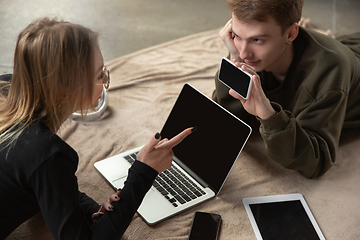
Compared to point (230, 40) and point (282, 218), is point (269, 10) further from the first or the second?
point (282, 218)

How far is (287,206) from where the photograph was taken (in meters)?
1.24

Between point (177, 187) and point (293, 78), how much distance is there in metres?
0.62

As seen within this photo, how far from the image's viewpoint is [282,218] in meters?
1.18

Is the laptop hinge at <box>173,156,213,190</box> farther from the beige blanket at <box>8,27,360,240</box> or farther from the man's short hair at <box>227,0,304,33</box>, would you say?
the man's short hair at <box>227,0,304,33</box>

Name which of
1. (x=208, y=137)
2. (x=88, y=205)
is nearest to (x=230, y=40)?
(x=208, y=137)

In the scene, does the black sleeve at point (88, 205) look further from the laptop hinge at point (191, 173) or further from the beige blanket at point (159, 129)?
the laptop hinge at point (191, 173)

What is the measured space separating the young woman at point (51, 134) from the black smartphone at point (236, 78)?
432 mm

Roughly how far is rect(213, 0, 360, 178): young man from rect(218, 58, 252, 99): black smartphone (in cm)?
3

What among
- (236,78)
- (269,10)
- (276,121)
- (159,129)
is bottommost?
(159,129)

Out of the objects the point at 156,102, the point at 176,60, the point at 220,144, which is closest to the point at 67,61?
the point at 220,144

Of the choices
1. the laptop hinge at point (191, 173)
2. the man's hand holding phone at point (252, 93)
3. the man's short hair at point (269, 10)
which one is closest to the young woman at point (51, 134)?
the laptop hinge at point (191, 173)

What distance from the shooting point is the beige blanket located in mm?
1190

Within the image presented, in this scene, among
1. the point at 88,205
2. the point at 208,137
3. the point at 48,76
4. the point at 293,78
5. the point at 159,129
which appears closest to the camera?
the point at 48,76

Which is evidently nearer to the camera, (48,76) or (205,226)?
(48,76)
